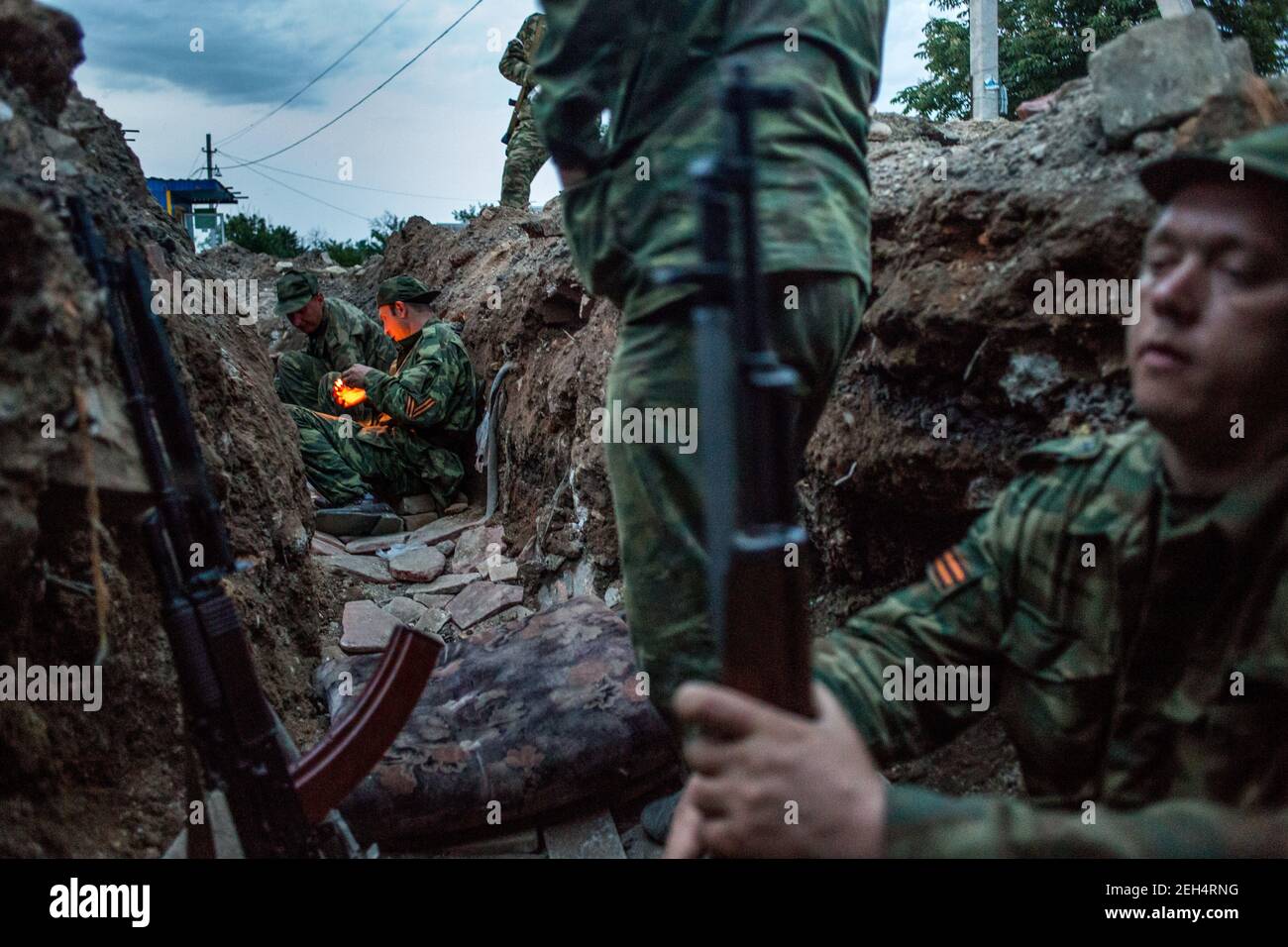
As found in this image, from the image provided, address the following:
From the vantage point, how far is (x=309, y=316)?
8062mm

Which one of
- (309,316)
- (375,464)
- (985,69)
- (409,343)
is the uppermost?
(985,69)

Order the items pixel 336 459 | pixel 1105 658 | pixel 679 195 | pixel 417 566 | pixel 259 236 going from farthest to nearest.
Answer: pixel 259 236 → pixel 336 459 → pixel 417 566 → pixel 679 195 → pixel 1105 658

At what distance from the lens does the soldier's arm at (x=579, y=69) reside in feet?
6.49

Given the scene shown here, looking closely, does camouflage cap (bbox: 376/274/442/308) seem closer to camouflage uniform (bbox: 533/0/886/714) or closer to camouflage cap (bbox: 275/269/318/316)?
camouflage cap (bbox: 275/269/318/316)

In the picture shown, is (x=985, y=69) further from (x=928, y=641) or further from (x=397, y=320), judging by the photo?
(x=928, y=641)

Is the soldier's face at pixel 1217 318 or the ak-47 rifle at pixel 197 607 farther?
the ak-47 rifle at pixel 197 607

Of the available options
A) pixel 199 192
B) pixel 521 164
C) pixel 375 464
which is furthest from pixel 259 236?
pixel 375 464

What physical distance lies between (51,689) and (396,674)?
0.77 metres

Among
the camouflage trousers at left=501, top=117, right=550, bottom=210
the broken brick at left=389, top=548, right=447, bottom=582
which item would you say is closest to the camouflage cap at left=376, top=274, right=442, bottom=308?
the broken brick at left=389, top=548, right=447, bottom=582

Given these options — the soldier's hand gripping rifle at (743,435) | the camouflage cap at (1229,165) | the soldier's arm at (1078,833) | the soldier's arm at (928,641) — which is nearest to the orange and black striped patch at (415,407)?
the soldier's arm at (928,641)

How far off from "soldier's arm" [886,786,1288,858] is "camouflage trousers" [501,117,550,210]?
34.2ft

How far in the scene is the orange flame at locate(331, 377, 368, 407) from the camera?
7.70 m

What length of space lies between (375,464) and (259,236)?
726 inches

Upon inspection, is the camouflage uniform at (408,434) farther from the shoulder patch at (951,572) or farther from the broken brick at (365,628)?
the shoulder patch at (951,572)
